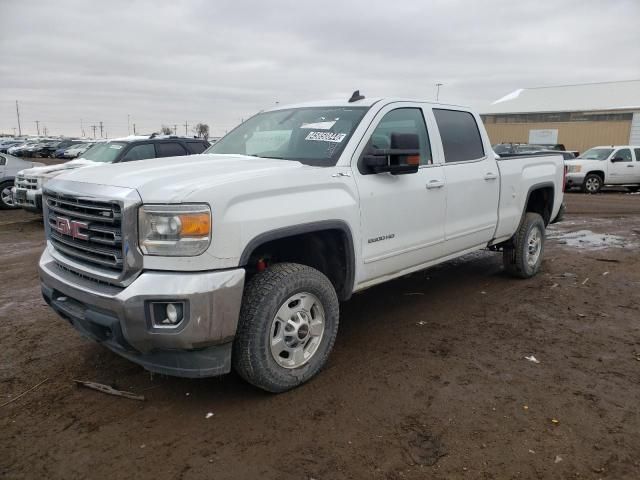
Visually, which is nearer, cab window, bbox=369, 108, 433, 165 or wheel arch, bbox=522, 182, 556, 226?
cab window, bbox=369, 108, 433, 165

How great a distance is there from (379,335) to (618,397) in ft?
5.99

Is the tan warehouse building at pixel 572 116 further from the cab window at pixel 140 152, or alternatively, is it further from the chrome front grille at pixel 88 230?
the chrome front grille at pixel 88 230

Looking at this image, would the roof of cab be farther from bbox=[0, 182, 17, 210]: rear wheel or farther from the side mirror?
bbox=[0, 182, 17, 210]: rear wheel

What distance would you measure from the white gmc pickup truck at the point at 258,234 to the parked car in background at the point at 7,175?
11.2 metres

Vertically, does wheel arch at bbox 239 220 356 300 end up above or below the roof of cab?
below

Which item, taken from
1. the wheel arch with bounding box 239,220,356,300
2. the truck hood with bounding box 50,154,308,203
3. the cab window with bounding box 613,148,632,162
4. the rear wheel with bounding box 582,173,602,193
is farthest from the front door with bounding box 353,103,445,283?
the cab window with bounding box 613,148,632,162


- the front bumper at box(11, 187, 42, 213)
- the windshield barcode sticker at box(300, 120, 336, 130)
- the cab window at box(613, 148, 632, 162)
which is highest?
the windshield barcode sticker at box(300, 120, 336, 130)

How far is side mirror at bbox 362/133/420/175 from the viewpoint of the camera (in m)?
3.76

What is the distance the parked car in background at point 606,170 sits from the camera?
60.3ft

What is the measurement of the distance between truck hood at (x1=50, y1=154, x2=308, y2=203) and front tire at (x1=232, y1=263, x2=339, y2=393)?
65 cm

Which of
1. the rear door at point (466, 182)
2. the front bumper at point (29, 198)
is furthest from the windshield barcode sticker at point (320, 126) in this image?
the front bumper at point (29, 198)

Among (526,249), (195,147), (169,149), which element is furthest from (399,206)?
(195,147)

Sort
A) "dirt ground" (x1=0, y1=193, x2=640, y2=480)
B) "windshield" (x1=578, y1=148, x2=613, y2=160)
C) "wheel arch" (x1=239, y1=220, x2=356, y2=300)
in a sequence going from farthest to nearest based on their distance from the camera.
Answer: "windshield" (x1=578, y1=148, x2=613, y2=160) → "wheel arch" (x1=239, y1=220, x2=356, y2=300) → "dirt ground" (x1=0, y1=193, x2=640, y2=480)

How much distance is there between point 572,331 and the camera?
181 inches
